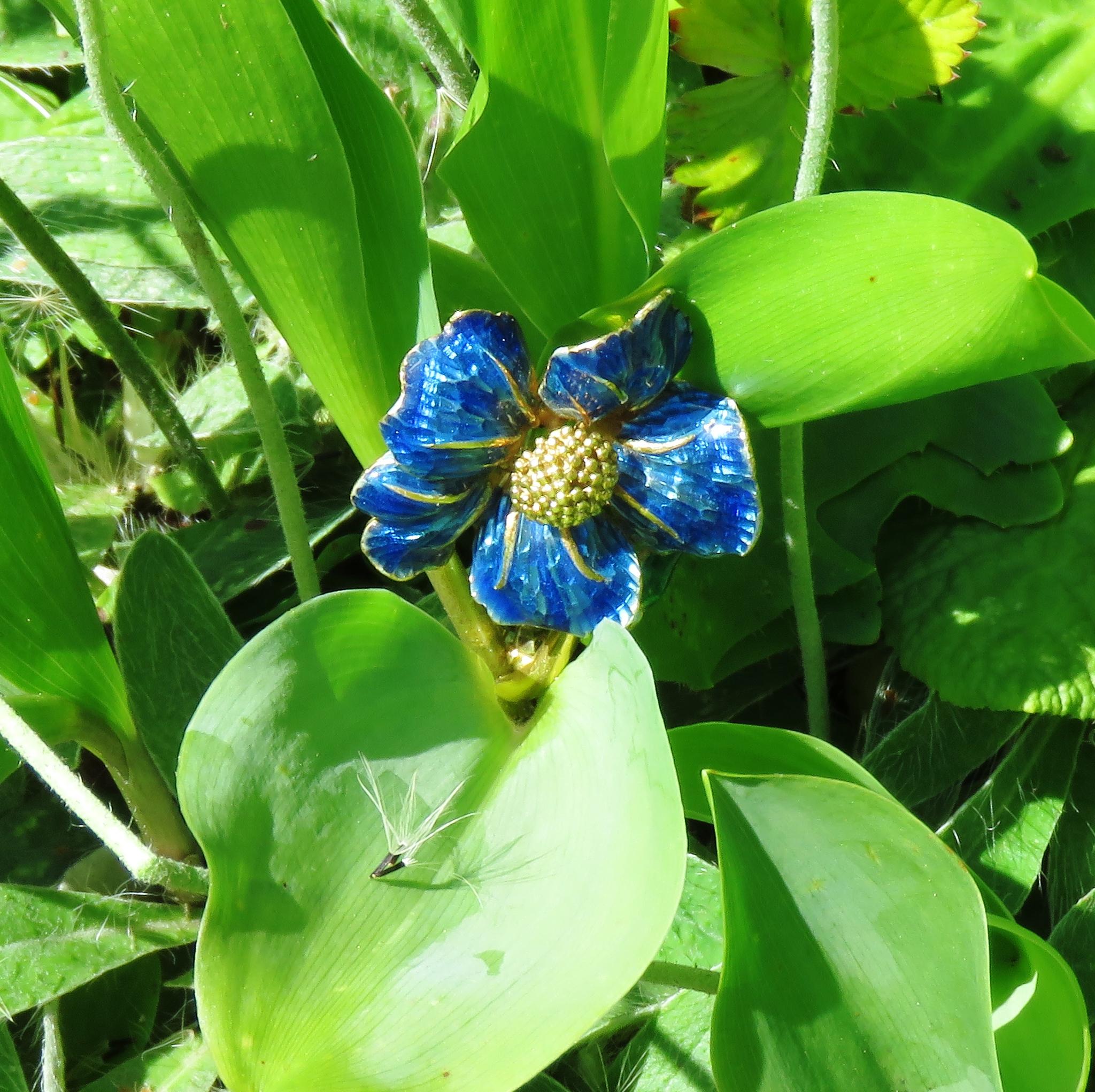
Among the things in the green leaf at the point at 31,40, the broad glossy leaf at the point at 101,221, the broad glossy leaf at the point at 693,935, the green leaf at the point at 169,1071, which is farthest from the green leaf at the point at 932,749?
the green leaf at the point at 31,40

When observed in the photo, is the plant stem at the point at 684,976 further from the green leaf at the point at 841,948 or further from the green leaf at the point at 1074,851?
the green leaf at the point at 1074,851

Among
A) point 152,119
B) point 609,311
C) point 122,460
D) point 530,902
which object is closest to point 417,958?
point 530,902

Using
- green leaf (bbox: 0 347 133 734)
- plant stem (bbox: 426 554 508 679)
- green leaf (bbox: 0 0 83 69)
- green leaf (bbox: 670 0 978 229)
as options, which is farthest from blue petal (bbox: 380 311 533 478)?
green leaf (bbox: 0 0 83 69)

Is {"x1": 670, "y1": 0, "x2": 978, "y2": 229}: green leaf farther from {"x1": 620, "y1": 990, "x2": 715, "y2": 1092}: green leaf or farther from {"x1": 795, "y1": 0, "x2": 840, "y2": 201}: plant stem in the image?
{"x1": 620, "y1": 990, "x2": 715, "y2": 1092}: green leaf

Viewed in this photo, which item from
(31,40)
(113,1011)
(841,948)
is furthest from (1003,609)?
(31,40)

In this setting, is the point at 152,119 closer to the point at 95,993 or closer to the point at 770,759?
the point at 770,759
